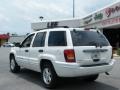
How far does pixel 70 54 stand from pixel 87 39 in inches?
34.5

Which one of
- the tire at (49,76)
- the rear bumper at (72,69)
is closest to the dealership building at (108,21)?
the tire at (49,76)

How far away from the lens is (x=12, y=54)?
37.4 ft

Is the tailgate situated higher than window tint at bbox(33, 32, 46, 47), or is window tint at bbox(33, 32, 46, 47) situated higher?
window tint at bbox(33, 32, 46, 47)

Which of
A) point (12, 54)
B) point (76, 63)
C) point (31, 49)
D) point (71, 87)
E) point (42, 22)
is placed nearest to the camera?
point (76, 63)

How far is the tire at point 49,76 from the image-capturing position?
25.7ft

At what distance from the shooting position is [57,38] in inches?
313

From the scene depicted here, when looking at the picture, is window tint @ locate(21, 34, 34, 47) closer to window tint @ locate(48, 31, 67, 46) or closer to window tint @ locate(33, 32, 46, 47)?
window tint @ locate(33, 32, 46, 47)

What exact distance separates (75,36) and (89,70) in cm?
111

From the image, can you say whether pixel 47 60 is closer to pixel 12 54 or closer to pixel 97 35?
pixel 97 35

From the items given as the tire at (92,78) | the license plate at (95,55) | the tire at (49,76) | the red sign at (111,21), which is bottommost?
the tire at (92,78)

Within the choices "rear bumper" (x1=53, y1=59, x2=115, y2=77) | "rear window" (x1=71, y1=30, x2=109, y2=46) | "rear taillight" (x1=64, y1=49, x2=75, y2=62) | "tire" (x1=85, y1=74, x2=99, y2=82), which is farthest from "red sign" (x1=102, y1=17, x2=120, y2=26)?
"rear taillight" (x1=64, y1=49, x2=75, y2=62)

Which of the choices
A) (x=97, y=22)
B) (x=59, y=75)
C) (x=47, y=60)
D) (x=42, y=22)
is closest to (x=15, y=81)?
(x=47, y=60)

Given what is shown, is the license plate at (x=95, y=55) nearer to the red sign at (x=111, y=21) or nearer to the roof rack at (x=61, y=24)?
the red sign at (x=111, y=21)

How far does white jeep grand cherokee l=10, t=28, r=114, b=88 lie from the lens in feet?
24.0
